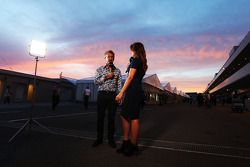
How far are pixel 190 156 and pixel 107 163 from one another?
152 cm

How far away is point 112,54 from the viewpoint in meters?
4.60

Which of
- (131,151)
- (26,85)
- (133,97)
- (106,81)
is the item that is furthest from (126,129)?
(26,85)

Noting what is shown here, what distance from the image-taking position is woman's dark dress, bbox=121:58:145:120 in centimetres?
383

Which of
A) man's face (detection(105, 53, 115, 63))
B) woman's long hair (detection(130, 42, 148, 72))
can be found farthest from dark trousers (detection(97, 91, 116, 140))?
woman's long hair (detection(130, 42, 148, 72))

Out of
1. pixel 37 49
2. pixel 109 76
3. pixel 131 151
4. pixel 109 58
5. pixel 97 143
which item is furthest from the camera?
pixel 37 49

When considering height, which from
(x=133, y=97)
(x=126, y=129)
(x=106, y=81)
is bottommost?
(x=126, y=129)

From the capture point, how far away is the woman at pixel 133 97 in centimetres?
382

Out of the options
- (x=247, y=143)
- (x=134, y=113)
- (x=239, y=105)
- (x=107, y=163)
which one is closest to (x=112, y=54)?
(x=134, y=113)

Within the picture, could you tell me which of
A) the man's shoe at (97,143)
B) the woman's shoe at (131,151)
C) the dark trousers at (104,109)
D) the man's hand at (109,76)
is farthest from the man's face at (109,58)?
the woman's shoe at (131,151)

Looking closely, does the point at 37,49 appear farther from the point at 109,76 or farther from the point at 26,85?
the point at 26,85

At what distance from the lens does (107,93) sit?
4430 millimetres

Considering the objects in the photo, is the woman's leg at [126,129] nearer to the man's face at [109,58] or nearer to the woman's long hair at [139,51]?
the woman's long hair at [139,51]

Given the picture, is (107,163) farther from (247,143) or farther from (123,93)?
(247,143)

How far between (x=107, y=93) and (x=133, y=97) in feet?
2.44
